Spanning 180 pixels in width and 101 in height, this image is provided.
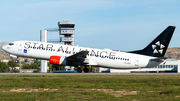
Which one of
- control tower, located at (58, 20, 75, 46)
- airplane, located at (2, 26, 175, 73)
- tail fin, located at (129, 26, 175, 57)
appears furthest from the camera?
control tower, located at (58, 20, 75, 46)

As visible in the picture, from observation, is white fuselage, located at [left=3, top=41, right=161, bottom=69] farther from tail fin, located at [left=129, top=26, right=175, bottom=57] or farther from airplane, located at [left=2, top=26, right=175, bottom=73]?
tail fin, located at [left=129, top=26, right=175, bottom=57]

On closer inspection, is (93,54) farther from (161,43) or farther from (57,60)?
(161,43)

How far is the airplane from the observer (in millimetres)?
45969

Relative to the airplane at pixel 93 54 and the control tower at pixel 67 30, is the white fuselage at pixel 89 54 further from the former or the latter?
the control tower at pixel 67 30

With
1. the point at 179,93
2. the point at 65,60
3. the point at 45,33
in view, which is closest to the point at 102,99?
the point at 179,93

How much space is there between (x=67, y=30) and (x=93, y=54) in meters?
71.4

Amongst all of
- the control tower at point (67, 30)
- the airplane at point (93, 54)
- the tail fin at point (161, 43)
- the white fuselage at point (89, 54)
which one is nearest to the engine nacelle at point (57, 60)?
the airplane at point (93, 54)

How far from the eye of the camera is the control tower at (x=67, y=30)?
116812mm

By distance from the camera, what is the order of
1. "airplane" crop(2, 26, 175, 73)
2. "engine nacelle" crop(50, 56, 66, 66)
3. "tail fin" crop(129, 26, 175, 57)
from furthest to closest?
"tail fin" crop(129, 26, 175, 57) < "airplane" crop(2, 26, 175, 73) < "engine nacelle" crop(50, 56, 66, 66)

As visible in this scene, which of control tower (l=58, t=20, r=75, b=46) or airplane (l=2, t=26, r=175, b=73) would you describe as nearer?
airplane (l=2, t=26, r=175, b=73)

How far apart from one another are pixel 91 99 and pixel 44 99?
9.51 feet

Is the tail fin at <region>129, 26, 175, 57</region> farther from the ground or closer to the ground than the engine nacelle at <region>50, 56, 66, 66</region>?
farther from the ground

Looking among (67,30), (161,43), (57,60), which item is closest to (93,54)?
(57,60)

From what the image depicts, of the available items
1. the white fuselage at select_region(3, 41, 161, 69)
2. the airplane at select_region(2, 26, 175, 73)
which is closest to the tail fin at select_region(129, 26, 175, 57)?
the airplane at select_region(2, 26, 175, 73)
